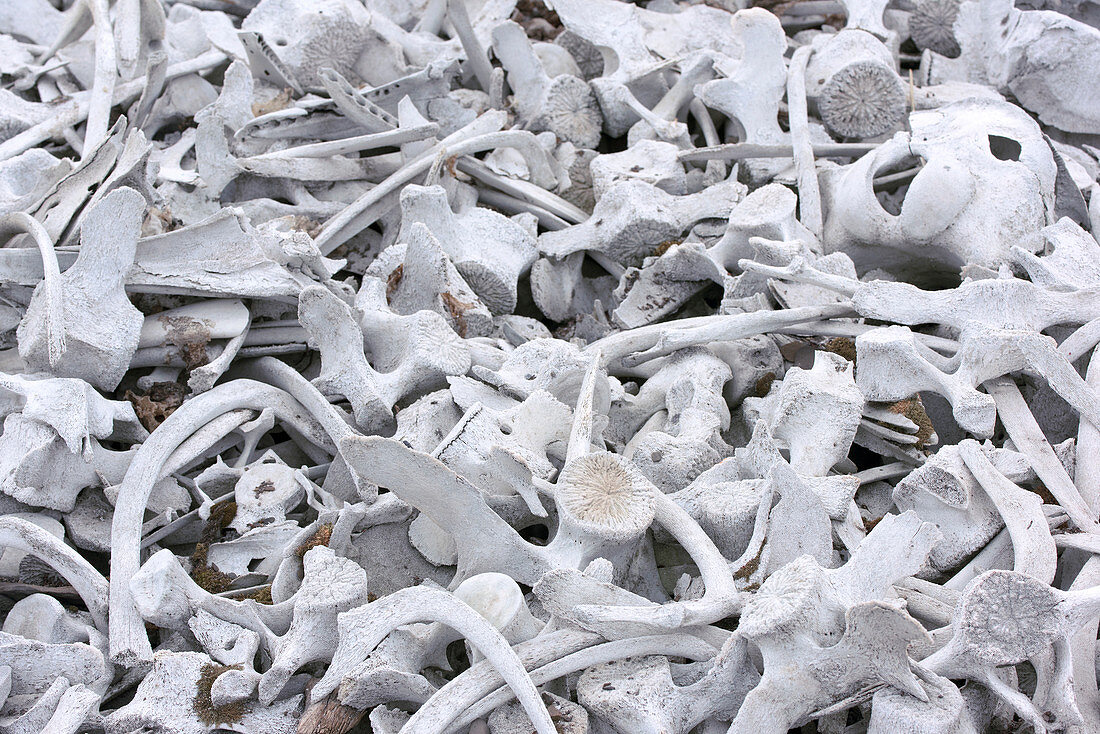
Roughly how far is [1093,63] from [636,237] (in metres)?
1.52

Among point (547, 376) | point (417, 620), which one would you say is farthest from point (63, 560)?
point (547, 376)

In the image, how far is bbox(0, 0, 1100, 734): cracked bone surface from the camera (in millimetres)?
1381

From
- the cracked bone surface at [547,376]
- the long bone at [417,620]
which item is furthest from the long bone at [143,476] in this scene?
the long bone at [417,620]

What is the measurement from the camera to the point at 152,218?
2.20 metres

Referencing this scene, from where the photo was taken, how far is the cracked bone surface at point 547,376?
4.53ft

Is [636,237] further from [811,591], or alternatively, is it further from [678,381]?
[811,591]

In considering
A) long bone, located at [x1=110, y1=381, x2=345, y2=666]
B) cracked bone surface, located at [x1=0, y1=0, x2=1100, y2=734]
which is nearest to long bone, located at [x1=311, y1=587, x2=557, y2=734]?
cracked bone surface, located at [x1=0, y1=0, x2=1100, y2=734]

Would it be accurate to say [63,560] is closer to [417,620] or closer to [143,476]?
[143,476]

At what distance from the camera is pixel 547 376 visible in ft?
6.20

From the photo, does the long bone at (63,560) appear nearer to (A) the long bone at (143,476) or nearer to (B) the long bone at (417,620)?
(A) the long bone at (143,476)

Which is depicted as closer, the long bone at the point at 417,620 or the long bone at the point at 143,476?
the long bone at the point at 417,620

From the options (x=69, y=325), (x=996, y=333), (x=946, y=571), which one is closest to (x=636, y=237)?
(x=996, y=333)

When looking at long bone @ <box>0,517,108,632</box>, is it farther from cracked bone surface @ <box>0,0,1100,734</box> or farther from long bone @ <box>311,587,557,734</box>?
long bone @ <box>311,587,557,734</box>

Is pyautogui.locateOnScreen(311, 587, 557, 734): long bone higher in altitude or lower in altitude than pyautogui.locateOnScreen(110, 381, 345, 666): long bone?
higher
